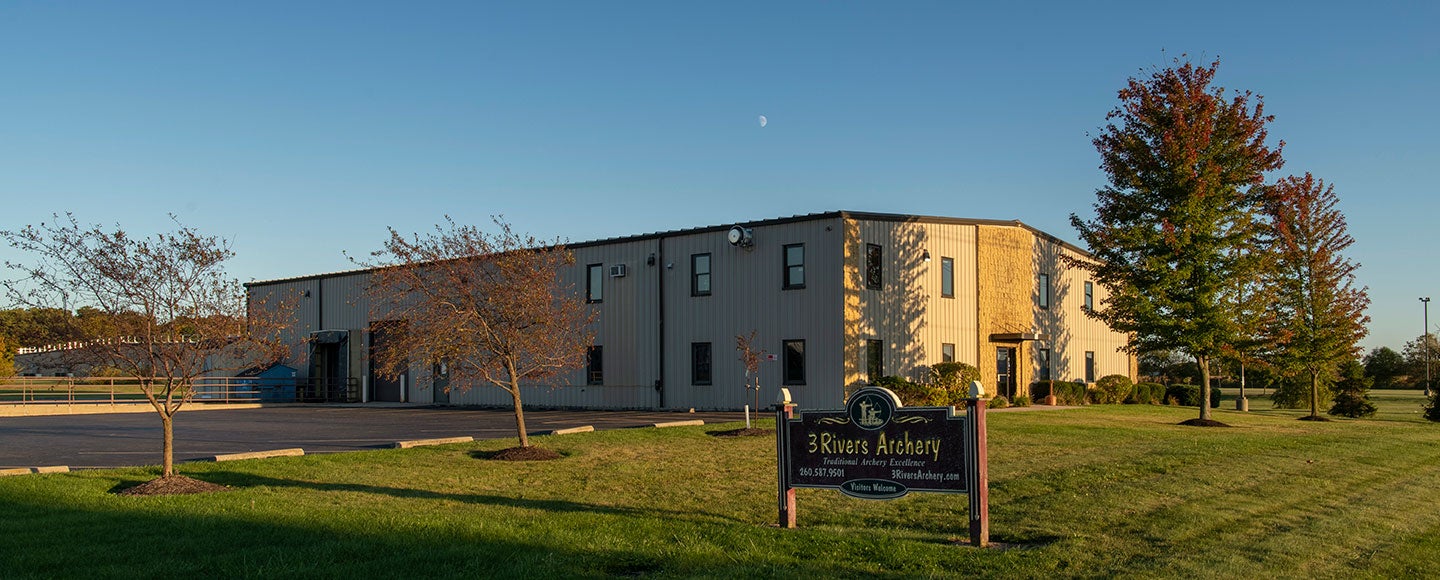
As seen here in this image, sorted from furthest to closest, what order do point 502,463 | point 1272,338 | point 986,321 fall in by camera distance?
point 986,321, point 1272,338, point 502,463

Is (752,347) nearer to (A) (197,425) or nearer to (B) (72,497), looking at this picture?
(A) (197,425)

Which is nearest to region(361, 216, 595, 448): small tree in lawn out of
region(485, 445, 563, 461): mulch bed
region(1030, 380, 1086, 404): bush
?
region(485, 445, 563, 461): mulch bed

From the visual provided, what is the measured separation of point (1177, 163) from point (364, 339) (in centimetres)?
3194

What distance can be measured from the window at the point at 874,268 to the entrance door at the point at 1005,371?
19.9 ft

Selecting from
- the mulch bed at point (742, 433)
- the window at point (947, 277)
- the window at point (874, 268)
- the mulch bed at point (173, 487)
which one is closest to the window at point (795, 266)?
the window at point (874, 268)

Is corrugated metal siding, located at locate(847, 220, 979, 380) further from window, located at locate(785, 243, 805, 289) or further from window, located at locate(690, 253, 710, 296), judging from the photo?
window, located at locate(690, 253, 710, 296)

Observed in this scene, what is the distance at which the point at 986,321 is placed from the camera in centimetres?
Answer: 3369

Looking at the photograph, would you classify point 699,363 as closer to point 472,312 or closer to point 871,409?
point 472,312

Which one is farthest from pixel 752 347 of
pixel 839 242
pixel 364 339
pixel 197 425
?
pixel 364 339

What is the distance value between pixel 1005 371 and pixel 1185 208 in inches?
421

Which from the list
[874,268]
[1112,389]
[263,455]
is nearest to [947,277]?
[874,268]

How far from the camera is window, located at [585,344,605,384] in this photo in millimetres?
35031

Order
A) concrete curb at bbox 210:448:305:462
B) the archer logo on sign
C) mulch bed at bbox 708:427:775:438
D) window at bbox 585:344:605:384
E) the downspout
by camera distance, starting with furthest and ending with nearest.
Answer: window at bbox 585:344:605:384
the downspout
mulch bed at bbox 708:427:775:438
concrete curb at bbox 210:448:305:462
the archer logo on sign

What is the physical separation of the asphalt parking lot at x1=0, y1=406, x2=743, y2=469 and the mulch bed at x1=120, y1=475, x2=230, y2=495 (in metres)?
3.63
